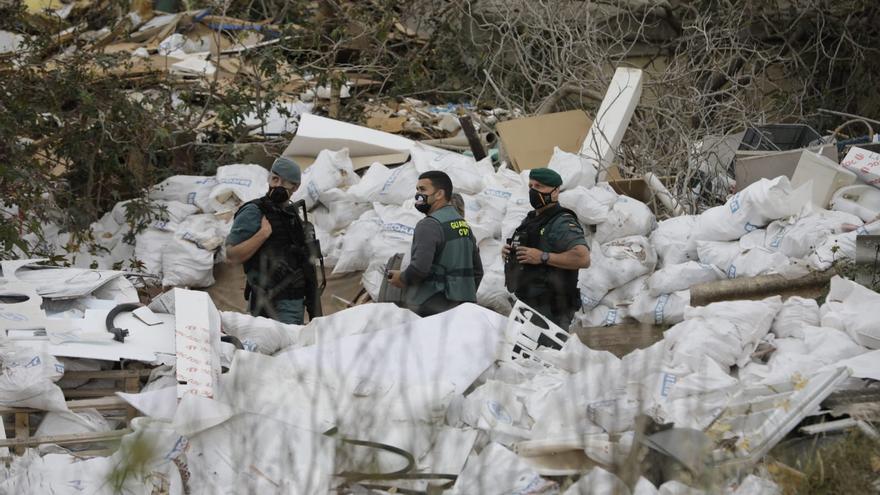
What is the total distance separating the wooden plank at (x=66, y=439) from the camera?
13.4 feet

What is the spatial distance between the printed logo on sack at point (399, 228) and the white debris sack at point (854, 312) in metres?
2.96

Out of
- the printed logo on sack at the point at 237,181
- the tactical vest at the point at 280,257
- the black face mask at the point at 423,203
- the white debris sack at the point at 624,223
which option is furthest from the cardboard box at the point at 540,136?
the tactical vest at the point at 280,257

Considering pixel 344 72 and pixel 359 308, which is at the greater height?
pixel 359 308

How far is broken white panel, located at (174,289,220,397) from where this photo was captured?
4.50m

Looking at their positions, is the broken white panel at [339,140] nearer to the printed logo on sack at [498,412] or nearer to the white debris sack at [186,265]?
the white debris sack at [186,265]

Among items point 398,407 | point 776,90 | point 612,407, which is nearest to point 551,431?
point 612,407

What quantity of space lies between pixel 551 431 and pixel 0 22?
802cm

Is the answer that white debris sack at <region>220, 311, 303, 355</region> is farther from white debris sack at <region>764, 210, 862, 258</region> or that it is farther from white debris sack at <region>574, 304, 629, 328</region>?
white debris sack at <region>764, 210, 862, 258</region>

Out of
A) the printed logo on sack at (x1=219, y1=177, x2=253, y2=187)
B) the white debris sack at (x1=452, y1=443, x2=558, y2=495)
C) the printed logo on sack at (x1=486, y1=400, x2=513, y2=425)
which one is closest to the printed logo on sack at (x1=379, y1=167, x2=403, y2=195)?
the printed logo on sack at (x1=219, y1=177, x2=253, y2=187)

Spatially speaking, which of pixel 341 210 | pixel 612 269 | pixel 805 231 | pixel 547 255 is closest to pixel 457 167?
pixel 341 210

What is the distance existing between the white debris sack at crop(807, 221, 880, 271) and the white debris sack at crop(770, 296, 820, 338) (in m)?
1.27

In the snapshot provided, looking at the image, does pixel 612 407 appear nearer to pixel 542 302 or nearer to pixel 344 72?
pixel 542 302

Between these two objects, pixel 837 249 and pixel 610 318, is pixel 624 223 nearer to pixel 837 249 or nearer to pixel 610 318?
pixel 610 318

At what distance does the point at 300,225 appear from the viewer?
6.11 m
